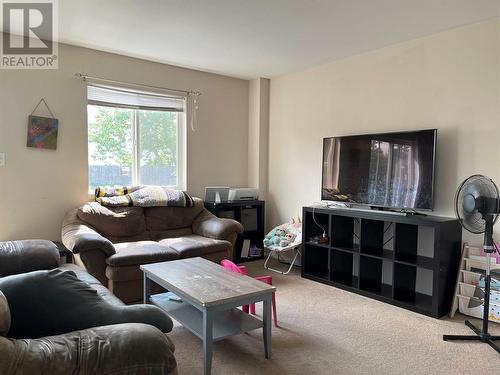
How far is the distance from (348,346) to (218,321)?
89 cm

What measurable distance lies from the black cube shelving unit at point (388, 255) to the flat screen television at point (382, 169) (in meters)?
0.18

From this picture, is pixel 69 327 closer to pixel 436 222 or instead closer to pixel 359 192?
pixel 436 222

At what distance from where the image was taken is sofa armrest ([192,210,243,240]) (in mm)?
3824

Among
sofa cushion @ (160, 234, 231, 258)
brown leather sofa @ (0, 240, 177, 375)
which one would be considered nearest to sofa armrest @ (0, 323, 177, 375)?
brown leather sofa @ (0, 240, 177, 375)

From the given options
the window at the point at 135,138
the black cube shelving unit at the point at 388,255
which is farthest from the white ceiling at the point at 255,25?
the black cube shelving unit at the point at 388,255

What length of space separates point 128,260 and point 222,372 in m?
1.34

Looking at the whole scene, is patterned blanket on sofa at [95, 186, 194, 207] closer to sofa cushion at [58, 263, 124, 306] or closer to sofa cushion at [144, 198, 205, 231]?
sofa cushion at [144, 198, 205, 231]

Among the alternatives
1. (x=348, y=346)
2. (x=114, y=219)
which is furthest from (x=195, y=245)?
(x=348, y=346)

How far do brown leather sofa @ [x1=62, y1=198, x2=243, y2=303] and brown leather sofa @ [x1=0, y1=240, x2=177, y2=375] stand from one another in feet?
5.73

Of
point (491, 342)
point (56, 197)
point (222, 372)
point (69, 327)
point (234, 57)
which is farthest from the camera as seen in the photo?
point (234, 57)

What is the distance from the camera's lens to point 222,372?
2.15m

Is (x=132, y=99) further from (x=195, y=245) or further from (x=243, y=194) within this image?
(x=195, y=245)

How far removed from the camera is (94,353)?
1185 mm

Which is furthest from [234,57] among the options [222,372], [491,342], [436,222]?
[491,342]
